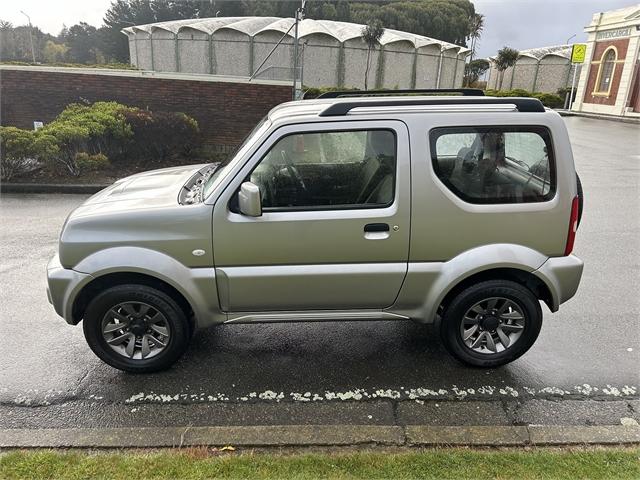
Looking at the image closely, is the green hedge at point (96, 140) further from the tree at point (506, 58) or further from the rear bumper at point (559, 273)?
the tree at point (506, 58)

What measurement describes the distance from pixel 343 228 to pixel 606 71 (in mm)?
36423

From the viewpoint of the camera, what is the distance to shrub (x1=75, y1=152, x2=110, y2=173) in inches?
366

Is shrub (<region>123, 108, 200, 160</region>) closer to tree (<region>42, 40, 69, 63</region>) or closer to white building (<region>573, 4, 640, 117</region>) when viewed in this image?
white building (<region>573, 4, 640, 117</region>)

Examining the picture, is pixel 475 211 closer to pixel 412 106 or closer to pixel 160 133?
pixel 412 106

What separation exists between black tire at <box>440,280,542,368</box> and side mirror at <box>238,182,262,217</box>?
1577mm

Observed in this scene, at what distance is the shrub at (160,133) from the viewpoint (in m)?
10.4

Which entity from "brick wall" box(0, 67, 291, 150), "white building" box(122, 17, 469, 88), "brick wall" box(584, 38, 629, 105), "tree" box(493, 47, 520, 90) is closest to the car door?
"brick wall" box(0, 67, 291, 150)

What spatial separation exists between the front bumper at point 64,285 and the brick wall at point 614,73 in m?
35.8

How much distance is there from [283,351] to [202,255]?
44.4 inches

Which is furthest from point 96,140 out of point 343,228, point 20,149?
point 343,228

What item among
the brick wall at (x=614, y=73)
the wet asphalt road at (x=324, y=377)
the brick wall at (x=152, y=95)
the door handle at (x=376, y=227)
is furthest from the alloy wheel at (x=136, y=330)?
the brick wall at (x=614, y=73)

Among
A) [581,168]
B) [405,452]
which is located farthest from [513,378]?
[581,168]

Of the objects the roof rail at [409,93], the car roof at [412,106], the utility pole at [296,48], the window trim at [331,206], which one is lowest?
the window trim at [331,206]

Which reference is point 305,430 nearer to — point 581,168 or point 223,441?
point 223,441
